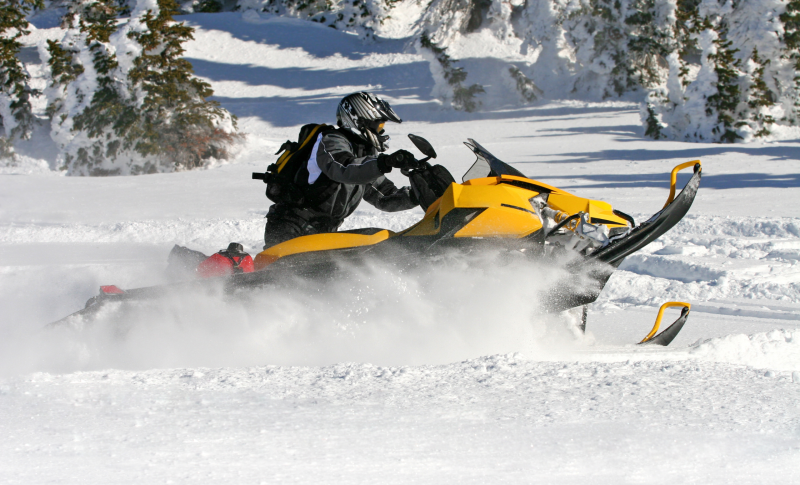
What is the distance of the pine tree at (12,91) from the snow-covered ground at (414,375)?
13871mm

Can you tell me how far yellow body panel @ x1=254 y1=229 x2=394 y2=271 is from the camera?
3.85 m

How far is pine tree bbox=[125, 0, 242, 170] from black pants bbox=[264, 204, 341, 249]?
13.5 meters

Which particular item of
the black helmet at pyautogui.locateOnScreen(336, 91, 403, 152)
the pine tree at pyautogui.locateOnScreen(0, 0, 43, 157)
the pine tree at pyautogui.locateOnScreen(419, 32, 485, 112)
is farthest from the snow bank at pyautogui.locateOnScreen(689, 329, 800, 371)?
the pine tree at pyautogui.locateOnScreen(0, 0, 43, 157)

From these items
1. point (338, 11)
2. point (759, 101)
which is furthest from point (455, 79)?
point (338, 11)

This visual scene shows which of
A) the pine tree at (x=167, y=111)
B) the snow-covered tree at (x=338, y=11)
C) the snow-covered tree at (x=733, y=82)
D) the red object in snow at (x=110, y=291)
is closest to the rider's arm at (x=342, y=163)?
the red object in snow at (x=110, y=291)

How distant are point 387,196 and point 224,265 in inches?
48.2

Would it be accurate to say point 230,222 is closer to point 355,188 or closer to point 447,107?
point 355,188

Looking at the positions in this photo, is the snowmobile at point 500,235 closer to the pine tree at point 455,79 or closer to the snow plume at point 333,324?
the snow plume at point 333,324

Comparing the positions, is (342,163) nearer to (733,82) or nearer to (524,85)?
(733,82)

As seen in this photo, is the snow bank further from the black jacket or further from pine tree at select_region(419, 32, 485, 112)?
pine tree at select_region(419, 32, 485, 112)

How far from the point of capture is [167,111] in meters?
17.5

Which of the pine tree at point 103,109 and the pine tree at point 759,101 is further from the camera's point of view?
the pine tree at point 103,109

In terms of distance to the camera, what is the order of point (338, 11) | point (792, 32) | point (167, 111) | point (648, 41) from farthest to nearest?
point (338, 11)
point (648, 41)
point (167, 111)
point (792, 32)

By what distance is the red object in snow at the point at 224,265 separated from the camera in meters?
4.04
